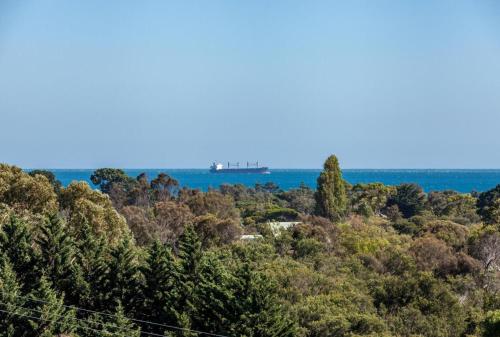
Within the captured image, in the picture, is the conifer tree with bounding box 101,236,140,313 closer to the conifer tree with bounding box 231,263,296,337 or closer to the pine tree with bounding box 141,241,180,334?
the pine tree with bounding box 141,241,180,334

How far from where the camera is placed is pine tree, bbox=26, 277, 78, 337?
25438 mm

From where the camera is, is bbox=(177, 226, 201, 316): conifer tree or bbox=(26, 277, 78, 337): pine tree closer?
bbox=(26, 277, 78, 337): pine tree

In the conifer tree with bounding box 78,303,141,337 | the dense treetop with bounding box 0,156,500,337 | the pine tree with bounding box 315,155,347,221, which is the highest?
the pine tree with bounding box 315,155,347,221

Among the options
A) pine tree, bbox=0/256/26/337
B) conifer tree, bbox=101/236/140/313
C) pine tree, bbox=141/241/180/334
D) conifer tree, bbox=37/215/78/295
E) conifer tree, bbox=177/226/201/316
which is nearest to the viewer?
pine tree, bbox=0/256/26/337

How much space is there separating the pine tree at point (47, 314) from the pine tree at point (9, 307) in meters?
0.37

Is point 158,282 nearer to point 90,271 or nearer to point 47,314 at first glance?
point 90,271

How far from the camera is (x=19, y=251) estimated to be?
95.7 feet

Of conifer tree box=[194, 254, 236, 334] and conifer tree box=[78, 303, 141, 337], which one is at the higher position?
conifer tree box=[194, 254, 236, 334]

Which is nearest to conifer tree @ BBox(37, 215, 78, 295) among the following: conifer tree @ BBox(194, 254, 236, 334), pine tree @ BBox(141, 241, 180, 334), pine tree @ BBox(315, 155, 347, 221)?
pine tree @ BBox(141, 241, 180, 334)

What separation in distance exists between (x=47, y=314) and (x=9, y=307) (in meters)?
1.45

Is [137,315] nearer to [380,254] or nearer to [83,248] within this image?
[83,248]

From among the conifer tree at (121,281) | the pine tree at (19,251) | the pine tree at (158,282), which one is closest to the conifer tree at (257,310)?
the pine tree at (158,282)

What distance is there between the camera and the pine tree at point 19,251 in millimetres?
28750

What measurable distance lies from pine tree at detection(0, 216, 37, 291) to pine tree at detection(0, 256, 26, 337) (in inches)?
88.3
